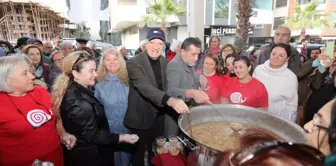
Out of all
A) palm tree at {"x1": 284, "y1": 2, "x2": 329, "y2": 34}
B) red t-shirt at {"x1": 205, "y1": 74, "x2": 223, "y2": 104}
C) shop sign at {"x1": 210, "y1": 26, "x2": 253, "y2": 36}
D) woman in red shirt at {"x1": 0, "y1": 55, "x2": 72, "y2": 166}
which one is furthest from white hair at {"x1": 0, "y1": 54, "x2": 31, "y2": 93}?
palm tree at {"x1": 284, "y1": 2, "x2": 329, "y2": 34}

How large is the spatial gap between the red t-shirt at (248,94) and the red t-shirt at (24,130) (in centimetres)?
217

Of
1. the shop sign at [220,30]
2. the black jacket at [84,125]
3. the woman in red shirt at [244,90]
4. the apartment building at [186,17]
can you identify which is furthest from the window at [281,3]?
the black jacket at [84,125]

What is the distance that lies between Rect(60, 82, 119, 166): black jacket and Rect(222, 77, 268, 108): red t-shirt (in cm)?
162

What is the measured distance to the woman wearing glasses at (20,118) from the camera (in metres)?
1.69

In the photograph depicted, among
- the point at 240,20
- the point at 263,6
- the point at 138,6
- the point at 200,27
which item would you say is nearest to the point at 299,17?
the point at 263,6

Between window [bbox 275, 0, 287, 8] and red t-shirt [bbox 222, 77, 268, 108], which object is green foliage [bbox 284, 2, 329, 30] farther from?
red t-shirt [bbox 222, 77, 268, 108]

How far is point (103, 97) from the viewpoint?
253 centimetres

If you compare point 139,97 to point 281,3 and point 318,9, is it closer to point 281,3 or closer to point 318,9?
point 281,3

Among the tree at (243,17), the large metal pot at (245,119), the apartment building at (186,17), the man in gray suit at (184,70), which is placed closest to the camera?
the large metal pot at (245,119)

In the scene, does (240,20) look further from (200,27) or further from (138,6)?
(138,6)

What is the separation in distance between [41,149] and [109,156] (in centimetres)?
72

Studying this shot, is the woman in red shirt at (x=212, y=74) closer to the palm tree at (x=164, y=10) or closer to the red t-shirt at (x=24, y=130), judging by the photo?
the red t-shirt at (x=24, y=130)

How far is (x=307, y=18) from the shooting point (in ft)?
93.9

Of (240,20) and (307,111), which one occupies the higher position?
(240,20)
